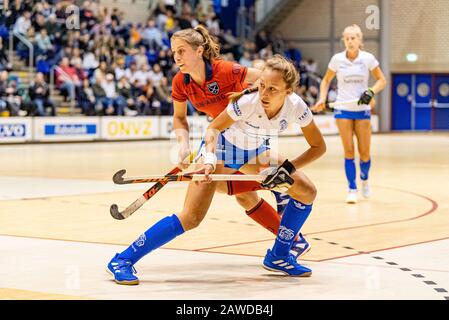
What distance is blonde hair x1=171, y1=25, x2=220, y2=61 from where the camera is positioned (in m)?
7.08

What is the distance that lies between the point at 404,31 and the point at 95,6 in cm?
1372

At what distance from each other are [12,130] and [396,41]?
1900 cm

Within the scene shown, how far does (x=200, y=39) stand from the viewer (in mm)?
7148

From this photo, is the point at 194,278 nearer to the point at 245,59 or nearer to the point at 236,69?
the point at 236,69

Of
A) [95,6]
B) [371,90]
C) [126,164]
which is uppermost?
[95,6]

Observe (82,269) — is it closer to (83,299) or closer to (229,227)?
(83,299)

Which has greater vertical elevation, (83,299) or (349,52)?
(349,52)

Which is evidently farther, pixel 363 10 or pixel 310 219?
pixel 363 10

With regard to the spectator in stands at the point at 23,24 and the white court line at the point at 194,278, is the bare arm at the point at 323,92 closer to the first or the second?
the white court line at the point at 194,278

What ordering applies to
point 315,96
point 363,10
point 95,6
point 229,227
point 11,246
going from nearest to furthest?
point 11,246, point 229,227, point 95,6, point 315,96, point 363,10

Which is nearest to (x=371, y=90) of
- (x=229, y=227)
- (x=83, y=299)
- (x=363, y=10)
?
(x=229, y=227)

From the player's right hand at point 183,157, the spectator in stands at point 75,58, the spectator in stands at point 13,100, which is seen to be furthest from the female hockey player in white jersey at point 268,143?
the spectator in stands at point 75,58

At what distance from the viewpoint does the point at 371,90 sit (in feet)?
40.0

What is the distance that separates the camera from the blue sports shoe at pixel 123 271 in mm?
6508
